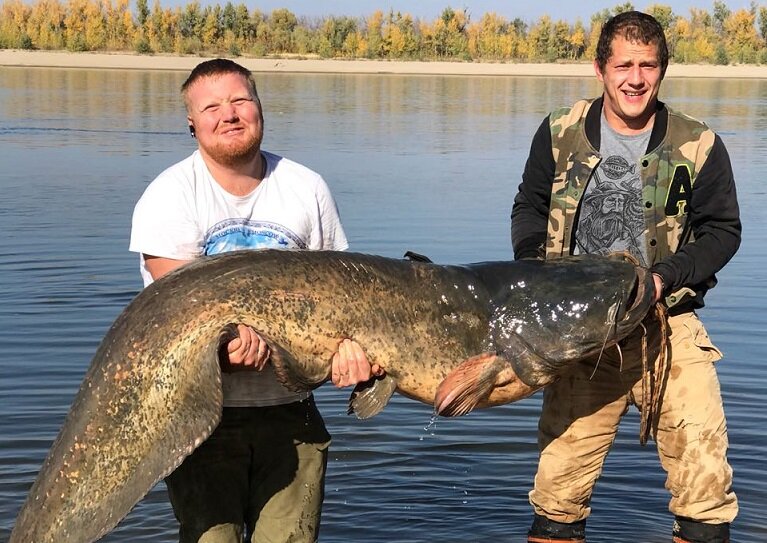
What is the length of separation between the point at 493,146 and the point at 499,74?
4105cm

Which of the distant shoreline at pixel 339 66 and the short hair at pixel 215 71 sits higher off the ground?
the short hair at pixel 215 71

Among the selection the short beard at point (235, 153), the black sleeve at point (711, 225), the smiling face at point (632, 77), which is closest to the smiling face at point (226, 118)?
the short beard at point (235, 153)

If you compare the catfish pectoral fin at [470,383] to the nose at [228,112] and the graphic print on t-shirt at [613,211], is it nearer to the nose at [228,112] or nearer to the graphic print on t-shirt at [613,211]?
the graphic print on t-shirt at [613,211]

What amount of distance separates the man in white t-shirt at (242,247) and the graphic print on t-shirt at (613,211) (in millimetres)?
1099

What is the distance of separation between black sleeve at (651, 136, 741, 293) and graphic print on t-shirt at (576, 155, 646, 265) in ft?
0.69

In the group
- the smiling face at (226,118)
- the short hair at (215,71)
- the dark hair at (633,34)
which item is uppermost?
the dark hair at (633,34)

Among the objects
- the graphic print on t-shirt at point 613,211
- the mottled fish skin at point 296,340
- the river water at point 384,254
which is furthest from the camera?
the river water at point 384,254

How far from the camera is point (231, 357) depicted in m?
3.74

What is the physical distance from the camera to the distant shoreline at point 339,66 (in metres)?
56.4

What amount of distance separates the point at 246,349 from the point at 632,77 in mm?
1891

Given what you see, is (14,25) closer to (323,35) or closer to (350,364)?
(323,35)

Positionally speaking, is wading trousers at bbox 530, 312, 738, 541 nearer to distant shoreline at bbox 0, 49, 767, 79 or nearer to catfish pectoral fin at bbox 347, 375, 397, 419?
catfish pectoral fin at bbox 347, 375, 397, 419

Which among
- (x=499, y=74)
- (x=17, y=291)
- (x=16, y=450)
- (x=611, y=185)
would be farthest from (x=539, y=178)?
(x=499, y=74)

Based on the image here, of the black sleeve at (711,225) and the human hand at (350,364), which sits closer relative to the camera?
the human hand at (350,364)
